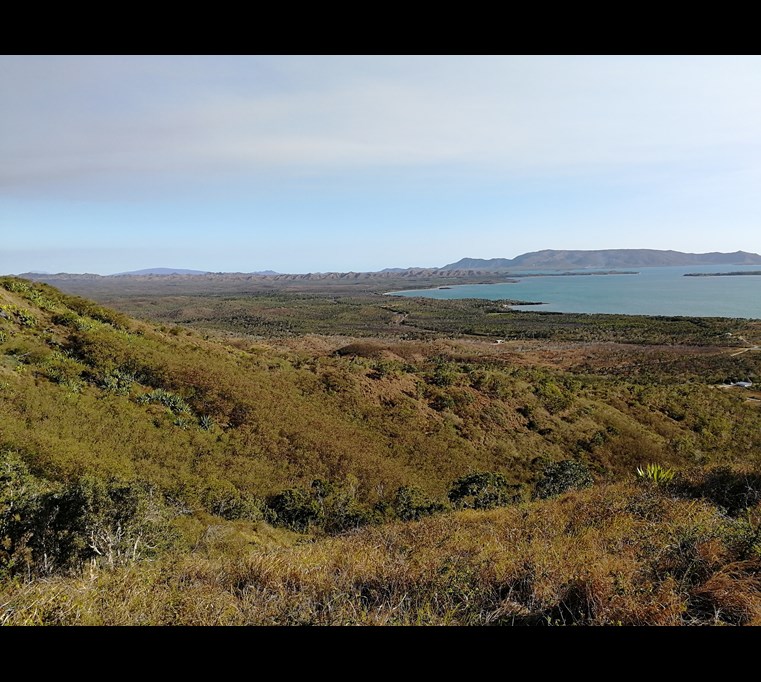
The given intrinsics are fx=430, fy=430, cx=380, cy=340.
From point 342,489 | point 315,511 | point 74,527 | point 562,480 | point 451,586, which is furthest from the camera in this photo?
point 562,480

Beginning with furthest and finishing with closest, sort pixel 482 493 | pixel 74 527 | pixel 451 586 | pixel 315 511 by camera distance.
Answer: pixel 482 493
pixel 315 511
pixel 74 527
pixel 451 586

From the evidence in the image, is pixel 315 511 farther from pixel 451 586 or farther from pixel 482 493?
pixel 451 586

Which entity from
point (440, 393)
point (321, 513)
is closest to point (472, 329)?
point (440, 393)

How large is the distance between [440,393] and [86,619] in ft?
57.3

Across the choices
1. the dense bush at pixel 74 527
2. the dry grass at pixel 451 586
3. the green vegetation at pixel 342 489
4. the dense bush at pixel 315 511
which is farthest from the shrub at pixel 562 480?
the dense bush at pixel 74 527

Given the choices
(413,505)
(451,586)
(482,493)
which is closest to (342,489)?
(413,505)

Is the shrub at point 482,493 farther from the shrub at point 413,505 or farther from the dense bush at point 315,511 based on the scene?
the dense bush at point 315,511

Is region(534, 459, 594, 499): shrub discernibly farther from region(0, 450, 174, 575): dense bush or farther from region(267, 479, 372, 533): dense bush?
region(0, 450, 174, 575): dense bush

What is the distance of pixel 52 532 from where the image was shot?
5.14 meters

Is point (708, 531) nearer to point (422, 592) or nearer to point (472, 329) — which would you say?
point (422, 592)

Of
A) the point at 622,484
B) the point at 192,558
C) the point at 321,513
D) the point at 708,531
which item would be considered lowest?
the point at 321,513

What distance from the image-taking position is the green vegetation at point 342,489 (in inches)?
132

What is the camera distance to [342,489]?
36.6 feet

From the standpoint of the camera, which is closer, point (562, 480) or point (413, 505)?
point (413, 505)
